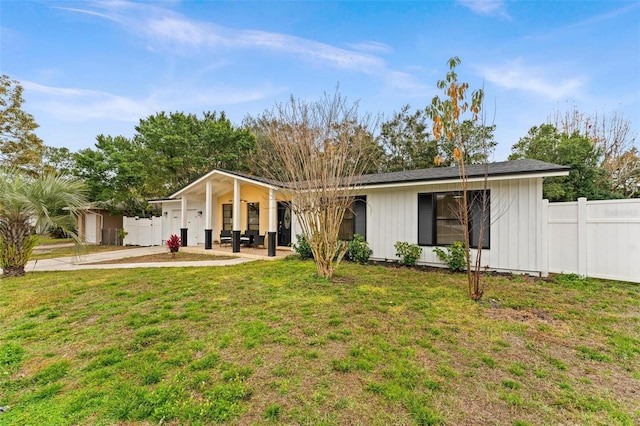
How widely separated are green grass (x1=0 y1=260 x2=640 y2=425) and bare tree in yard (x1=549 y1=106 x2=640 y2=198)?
1415cm

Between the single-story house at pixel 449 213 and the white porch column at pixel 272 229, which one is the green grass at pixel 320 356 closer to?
the single-story house at pixel 449 213

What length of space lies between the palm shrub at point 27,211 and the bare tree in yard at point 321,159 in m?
6.05

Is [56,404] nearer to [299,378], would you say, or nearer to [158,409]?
[158,409]

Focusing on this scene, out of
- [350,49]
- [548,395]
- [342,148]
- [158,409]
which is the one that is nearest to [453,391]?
[548,395]

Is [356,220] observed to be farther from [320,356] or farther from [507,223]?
[320,356]

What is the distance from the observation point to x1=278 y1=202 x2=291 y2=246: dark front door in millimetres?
12930

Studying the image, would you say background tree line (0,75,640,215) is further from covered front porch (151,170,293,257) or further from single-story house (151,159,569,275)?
single-story house (151,159,569,275)

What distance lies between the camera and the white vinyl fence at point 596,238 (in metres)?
6.16

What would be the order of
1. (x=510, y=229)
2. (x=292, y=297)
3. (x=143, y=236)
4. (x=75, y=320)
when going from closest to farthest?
1. (x=75, y=320)
2. (x=292, y=297)
3. (x=510, y=229)
4. (x=143, y=236)

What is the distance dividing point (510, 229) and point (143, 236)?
57.6 ft

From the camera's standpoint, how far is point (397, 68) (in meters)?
11.2

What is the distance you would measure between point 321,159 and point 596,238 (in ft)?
21.9

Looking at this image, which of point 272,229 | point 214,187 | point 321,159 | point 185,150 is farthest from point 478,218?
point 185,150

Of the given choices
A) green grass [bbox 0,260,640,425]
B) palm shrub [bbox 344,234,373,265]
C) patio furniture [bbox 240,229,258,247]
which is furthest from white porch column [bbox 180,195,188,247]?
palm shrub [bbox 344,234,373,265]
